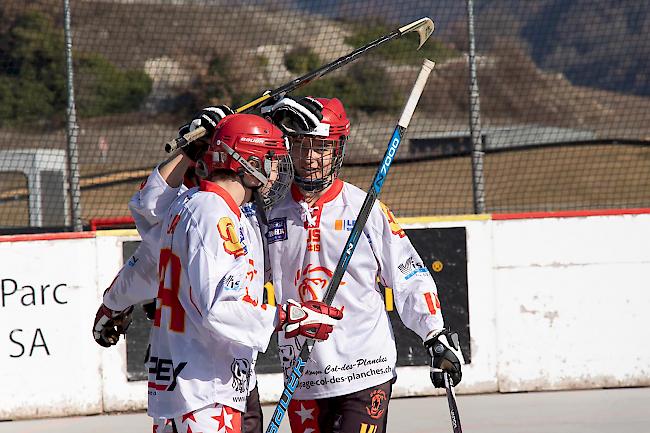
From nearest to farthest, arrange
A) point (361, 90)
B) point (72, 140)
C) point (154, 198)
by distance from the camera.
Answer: point (154, 198), point (72, 140), point (361, 90)

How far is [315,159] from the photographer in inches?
144

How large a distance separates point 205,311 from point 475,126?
411 centimetres

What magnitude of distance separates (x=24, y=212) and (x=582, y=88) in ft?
42.1

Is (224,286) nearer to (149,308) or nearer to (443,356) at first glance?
(443,356)

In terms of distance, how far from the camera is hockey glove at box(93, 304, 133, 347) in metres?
3.90

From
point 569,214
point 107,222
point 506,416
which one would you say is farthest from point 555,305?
point 107,222

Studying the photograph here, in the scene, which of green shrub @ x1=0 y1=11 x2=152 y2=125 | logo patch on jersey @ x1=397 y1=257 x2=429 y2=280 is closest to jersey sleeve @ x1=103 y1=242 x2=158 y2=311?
logo patch on jersey @ x1=397 y1=257 x2=429 y2=280

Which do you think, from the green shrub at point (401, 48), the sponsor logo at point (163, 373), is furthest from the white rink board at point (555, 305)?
the green shrub at point (401, 48)

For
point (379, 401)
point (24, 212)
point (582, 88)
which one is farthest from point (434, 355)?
point (582, 88)

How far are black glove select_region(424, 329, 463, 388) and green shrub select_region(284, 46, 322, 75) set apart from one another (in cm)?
1066

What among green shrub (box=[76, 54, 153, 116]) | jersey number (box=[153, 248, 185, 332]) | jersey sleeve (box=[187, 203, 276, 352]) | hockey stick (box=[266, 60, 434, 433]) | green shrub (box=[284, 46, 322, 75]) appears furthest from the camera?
green shrub (box=[284, 46, 322, 75])

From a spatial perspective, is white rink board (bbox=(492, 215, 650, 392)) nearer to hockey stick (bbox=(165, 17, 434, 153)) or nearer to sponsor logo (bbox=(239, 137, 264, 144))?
hockey stick (bbox=(165, 17, 434, 153))

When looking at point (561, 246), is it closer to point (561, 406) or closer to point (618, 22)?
point (561, 406)

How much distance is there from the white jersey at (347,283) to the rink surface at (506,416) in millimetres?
2300
